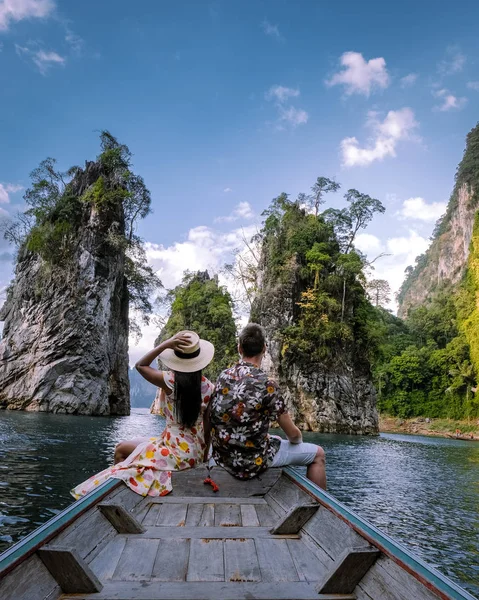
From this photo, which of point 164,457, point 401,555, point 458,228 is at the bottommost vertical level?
point 401,555

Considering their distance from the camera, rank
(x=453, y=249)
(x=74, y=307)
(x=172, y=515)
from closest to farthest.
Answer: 1. (x=172, y=515)
2. (x=74, y=307)
3. (x=453, y=249)

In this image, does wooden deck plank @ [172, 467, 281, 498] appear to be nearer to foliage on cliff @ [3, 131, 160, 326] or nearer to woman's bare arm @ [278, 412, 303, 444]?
woman's bare arm @ [278, 412, 303, 444]

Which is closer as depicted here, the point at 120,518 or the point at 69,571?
the point at 69,571

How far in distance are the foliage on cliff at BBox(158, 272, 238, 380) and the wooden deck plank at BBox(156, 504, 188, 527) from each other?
37.2 meters

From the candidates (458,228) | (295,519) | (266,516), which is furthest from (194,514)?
(458,228)

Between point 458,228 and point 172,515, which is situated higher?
point 458,228

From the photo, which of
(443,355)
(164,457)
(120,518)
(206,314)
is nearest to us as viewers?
(120,518)

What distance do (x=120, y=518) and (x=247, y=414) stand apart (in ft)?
4.10

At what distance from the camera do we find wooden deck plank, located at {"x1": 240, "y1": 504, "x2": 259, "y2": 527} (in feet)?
9.94

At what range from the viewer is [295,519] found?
2.71 m

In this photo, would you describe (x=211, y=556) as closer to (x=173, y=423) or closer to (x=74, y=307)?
(x=173, y=423)

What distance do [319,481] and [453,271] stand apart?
2793 inches

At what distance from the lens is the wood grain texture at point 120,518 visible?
2.61 metres

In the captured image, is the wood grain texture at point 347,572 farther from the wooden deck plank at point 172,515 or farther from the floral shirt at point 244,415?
the floral shirt at point 244,415
